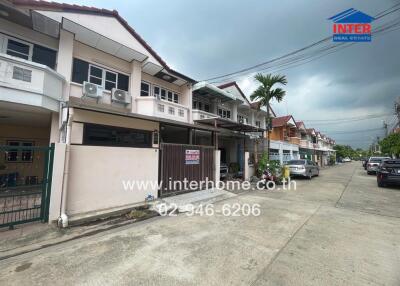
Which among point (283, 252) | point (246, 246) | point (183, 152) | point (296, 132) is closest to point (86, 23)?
point (183, 152)

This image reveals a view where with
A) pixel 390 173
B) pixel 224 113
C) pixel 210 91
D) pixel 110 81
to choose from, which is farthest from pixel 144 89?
pixel 390 173

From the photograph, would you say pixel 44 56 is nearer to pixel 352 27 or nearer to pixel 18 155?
pixel 18 155

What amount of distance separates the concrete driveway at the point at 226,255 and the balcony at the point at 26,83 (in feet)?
14.9

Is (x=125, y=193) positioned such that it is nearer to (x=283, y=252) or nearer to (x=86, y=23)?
(x=283, y=252)

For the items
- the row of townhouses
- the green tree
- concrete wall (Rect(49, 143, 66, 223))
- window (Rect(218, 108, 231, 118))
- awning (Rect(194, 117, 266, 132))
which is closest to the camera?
concrete wall (Rect(49, 143, 66, 223))

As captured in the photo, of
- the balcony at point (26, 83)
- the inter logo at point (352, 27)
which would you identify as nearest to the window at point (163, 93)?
the balcony at point (26, 83)

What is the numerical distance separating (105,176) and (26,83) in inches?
146

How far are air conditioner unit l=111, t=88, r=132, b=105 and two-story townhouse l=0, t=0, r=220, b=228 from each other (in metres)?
0.05

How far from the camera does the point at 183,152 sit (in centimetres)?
931

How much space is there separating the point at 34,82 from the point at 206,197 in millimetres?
7552

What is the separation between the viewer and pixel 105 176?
672 cm

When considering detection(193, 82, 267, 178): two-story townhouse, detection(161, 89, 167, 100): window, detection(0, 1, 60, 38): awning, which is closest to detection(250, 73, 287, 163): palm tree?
detection(193, 82, 267, 178): two-story townhouse

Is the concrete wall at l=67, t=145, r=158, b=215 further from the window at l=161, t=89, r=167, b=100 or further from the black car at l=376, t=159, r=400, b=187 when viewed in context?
the black car at l=376, t=159, r=400, b=187

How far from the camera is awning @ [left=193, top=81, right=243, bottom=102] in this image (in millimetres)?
13635
